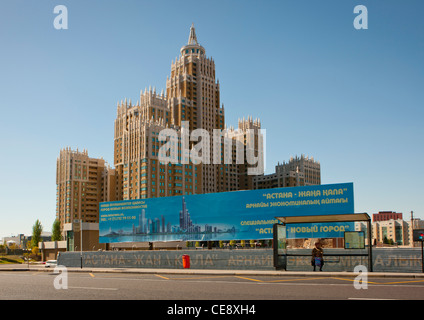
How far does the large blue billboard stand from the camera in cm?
3272

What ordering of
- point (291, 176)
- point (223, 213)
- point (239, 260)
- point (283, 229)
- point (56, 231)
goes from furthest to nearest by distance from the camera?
1. point (291, 176)
2. point (56, 231)
3. point (223, 213)
4. point (239, 260)
5. point (283, 229)

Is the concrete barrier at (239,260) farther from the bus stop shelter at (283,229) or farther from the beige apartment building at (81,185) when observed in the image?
the beige apartment building at (81,185)

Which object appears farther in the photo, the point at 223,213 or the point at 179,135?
the point at 179,135

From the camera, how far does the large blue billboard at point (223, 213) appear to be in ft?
107

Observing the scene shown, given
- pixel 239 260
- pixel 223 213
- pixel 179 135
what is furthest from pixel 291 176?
pixel 239 260

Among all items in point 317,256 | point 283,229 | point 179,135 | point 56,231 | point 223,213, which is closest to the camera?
point 317,256

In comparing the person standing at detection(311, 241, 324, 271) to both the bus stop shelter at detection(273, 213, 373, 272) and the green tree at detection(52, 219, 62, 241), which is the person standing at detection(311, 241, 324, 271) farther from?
the green tree at detection(52, 219, 62, 241)

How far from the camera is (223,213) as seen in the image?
37312 mm

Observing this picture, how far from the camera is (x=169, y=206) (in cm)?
3966

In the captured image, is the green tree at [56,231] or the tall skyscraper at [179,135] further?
the green tree at [56,231]

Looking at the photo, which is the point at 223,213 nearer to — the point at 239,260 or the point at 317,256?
the point at 239,260

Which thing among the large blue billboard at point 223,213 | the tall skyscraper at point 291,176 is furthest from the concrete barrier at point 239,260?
the tall skyscraper at point 291,176
